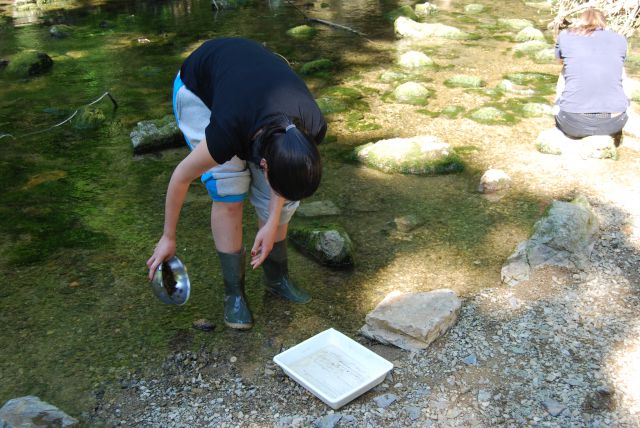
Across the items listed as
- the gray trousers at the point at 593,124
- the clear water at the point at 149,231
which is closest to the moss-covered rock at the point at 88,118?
the clear water at the point at 149,231

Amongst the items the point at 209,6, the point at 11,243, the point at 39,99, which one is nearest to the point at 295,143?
the point at 11,243

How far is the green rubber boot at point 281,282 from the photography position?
9.41 ft

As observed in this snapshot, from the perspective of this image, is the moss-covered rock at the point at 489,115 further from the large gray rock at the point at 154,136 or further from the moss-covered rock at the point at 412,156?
the large gray rock at the point at 154,136

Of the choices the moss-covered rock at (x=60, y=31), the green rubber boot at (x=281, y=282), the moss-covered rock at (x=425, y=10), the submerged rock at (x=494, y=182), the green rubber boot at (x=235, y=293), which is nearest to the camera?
the green rubber boot at (x=235, y=293)

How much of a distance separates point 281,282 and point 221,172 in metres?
0.68

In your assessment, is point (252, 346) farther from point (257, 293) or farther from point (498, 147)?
point (498, 147)

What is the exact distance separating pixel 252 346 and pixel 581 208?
179 centimetres

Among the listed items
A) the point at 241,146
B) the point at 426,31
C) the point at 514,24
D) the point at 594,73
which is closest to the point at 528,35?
the point at 514,24

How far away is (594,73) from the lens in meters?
4.35

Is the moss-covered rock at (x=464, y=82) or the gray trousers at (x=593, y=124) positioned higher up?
the gray trousers at (x=593, y=124)

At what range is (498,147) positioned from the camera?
449 cm

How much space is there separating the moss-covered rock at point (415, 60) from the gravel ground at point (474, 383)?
4.12m

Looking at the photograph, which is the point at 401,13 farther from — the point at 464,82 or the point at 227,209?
the point at 227,209

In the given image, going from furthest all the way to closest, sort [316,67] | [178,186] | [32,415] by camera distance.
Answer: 1. [316,67]
2. [178,186]
3. [32,415]
